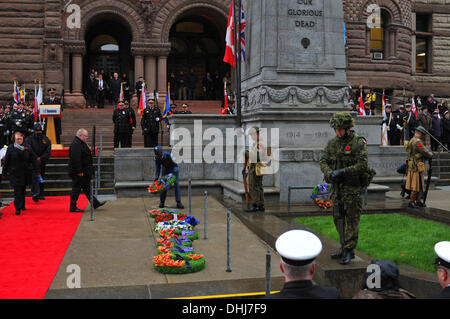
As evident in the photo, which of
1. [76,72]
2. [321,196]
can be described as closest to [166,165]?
[321,196]

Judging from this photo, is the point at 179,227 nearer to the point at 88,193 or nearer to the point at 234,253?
the point at 234,253

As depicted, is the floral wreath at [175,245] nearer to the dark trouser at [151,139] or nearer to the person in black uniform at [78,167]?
the person in black uniform at [78,167]

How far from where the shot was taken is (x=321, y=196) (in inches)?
438

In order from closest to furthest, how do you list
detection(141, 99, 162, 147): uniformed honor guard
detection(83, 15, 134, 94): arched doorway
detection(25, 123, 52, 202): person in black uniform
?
1. detection(25, 123, 52, 202): person in black uniform
2. detection(141, 99, 162, 147): uniformed honor guard
3. detection(83, 15, 134, 94): arched doorway

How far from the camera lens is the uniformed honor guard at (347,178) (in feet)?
22.4

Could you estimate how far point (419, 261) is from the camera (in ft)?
23.1

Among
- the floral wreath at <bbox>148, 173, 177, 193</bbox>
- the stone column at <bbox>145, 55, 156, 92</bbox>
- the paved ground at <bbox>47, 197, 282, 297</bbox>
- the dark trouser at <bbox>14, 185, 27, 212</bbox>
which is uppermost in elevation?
the stone column at <bbox>145, 55, 156, 92</bbox>

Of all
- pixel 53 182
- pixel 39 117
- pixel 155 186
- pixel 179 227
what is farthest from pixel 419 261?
pixel 39 117

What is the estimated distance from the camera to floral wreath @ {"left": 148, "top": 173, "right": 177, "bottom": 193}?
39.8 ft

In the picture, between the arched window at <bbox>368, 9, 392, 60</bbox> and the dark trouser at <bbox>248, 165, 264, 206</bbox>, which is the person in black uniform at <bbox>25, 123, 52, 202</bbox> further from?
the arched window at <bbox>368, 9, 392, 60</bbox>

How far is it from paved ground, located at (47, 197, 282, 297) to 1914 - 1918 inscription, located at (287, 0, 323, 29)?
19.9 feet

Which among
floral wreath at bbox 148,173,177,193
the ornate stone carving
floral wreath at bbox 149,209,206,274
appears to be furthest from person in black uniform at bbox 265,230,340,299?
the ornate stone carving

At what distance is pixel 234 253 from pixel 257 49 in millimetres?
7823

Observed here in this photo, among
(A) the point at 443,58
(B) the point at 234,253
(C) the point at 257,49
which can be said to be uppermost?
(A) the point at 443,58
